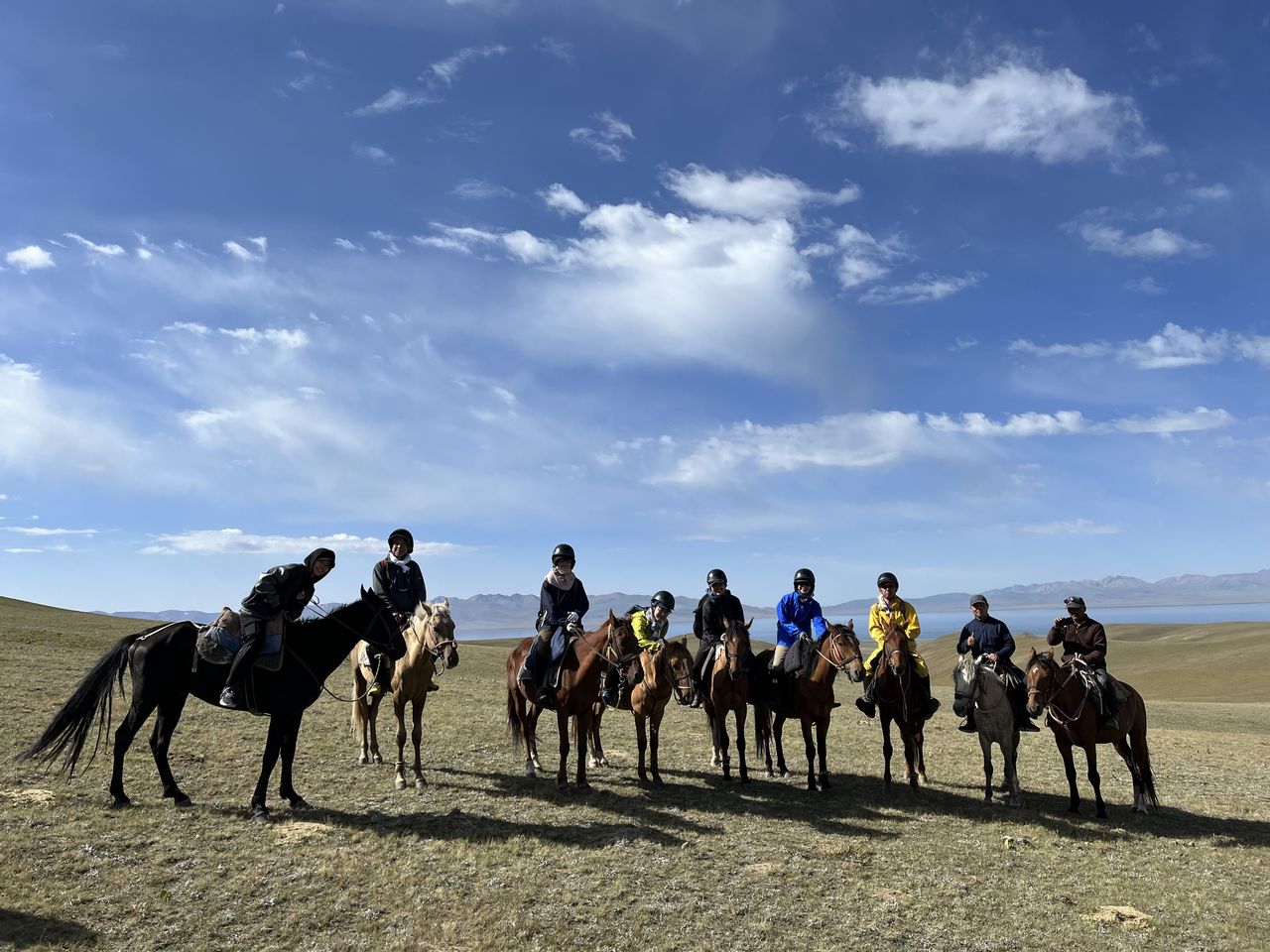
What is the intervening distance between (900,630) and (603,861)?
669 centimetres

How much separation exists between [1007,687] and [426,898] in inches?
393

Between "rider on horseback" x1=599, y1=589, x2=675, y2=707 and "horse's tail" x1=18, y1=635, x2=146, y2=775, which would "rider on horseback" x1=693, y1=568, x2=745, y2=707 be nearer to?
"rider on horseback" x1=599, y1=589, x2=675, y2=707

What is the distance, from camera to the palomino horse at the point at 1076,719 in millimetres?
11578

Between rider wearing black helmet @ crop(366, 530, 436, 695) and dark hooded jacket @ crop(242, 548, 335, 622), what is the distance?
1.71 m

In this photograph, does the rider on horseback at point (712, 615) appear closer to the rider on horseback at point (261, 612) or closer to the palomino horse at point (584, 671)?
the palomino horse at point (584, 671)

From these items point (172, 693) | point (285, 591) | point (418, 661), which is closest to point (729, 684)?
point (418, 661)

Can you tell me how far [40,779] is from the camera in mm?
11078

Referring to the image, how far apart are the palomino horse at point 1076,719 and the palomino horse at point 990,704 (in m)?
0.67

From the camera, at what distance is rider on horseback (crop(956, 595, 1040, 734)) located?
12.4m

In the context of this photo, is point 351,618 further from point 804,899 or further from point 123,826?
point 804,899

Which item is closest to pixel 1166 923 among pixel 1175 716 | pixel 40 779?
pixel 40 779

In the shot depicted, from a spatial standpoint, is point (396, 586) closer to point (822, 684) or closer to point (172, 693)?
point (172, 693)

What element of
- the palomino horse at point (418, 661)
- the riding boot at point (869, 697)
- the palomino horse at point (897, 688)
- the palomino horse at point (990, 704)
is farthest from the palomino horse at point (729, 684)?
the palomino horse at point (418, 661)

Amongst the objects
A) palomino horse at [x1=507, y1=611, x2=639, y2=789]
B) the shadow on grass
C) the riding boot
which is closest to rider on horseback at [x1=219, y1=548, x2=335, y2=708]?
the shadow on grass
